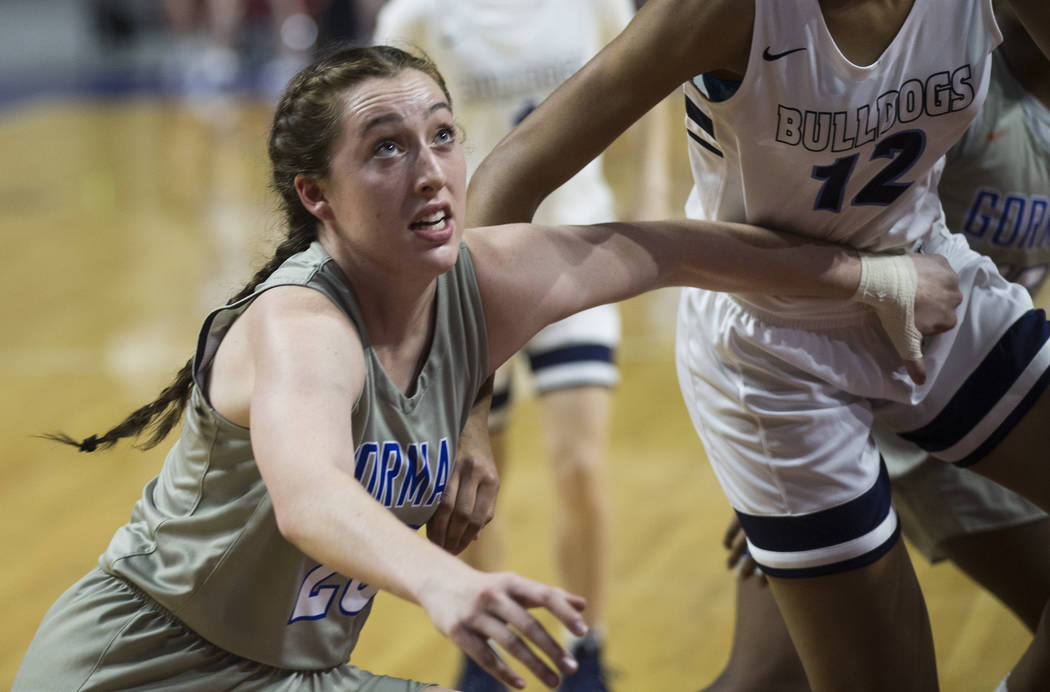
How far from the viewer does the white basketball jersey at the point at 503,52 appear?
3.64 metres

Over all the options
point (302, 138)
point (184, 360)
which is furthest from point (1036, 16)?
point (184, 360)

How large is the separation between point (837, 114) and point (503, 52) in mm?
1857

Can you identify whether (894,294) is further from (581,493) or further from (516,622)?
(581,493)

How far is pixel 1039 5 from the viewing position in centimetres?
191

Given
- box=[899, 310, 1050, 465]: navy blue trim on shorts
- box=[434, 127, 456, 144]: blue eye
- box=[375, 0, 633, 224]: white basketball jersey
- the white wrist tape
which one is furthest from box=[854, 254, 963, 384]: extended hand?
box=[375, 0, 633, 224]: white basketball jersey

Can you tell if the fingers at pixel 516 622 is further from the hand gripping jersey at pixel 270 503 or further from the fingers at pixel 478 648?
the hand gripping jersey at pixel 270 503

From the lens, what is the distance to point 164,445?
16.0 feet

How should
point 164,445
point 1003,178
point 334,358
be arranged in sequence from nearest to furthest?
point 334,358 → point 1003,178 → point 164,445

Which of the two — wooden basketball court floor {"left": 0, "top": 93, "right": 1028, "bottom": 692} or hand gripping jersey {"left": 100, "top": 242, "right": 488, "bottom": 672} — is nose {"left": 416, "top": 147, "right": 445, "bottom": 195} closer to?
hand gripping jersey {"left": 100, "top": 242, "right": 488, "bottom": 672}

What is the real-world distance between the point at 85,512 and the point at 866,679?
301cm

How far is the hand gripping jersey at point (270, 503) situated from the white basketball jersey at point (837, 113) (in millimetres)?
460

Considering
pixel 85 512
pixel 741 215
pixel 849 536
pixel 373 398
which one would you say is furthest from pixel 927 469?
pixel 85 512

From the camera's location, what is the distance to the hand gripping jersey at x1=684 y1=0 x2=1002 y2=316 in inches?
74.2

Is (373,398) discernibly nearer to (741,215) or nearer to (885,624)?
(741,215)
